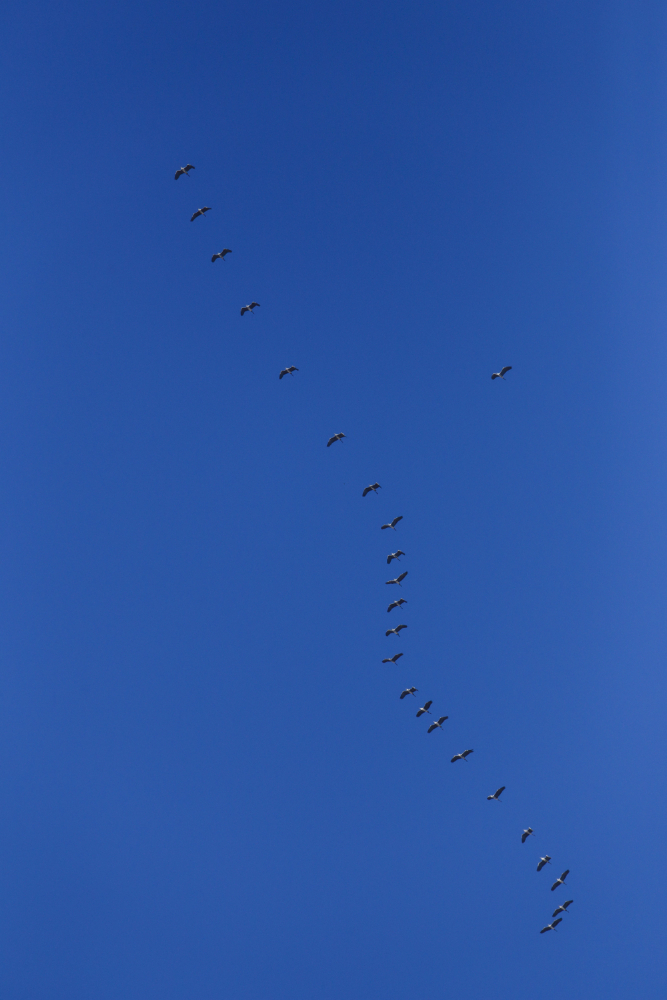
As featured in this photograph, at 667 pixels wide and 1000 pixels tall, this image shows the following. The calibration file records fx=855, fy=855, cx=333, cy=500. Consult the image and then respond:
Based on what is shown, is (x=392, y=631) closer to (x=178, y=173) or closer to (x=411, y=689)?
(x=411, y=689)

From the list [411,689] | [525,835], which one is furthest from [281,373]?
[525,835]

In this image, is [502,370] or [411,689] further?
[502,370]

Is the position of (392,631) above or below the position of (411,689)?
above

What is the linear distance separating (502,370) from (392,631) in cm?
2582

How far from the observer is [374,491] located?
73375 millimetres

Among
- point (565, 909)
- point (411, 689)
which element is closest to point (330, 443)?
point (411, 689)

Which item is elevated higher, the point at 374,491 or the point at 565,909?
the point at 374,491

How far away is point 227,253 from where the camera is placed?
70938mm

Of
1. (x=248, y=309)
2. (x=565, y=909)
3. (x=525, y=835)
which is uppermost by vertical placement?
(x=248, y=309)

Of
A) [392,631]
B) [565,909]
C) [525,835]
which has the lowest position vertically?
[565,909]

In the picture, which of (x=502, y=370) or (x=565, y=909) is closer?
(x=565, y=909)

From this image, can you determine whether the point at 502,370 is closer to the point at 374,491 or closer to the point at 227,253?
the point at 374,491

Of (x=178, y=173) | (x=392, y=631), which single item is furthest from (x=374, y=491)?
(x=178, y=173)

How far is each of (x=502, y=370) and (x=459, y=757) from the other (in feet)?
112
